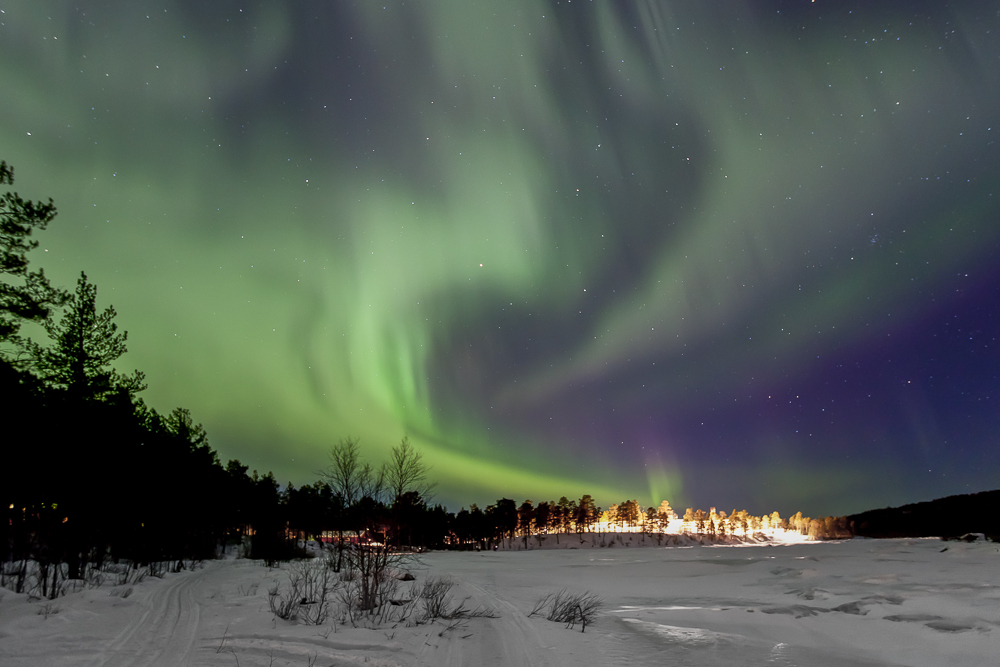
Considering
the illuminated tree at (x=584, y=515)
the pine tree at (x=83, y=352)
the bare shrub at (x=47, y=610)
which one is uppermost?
the pine tree at (x=83, y=352)

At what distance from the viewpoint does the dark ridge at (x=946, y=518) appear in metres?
124

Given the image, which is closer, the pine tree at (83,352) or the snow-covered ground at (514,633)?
the snow-covered ground at (514,633)

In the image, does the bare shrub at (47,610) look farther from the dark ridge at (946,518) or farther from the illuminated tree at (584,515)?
the illuminated tree at (584,515)

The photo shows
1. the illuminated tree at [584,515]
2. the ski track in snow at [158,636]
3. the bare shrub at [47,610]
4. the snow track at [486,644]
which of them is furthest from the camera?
the illuminated tree at [584,515]

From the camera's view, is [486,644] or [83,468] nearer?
[486,644]

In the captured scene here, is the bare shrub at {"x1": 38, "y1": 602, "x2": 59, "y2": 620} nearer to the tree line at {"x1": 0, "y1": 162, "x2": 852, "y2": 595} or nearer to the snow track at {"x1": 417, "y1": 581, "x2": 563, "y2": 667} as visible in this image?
the tree line at {"x1": 0, "y1": 162, "x2": 852, "y2": 595}

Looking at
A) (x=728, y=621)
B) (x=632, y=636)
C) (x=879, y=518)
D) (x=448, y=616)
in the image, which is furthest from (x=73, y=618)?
(x=879, y=518)

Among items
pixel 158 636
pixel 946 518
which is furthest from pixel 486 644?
pixel 946 518

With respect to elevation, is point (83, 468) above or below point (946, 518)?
above

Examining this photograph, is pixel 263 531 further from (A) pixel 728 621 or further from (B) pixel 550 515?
(B) pixel 550 515

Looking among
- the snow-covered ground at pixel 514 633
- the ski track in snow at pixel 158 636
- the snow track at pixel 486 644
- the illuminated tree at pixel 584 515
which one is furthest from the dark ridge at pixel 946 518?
the ski track in snow at pixel 158 636

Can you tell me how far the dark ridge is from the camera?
12362cm

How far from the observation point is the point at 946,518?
5512 inches

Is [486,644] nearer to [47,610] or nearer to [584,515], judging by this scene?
[47,610]
